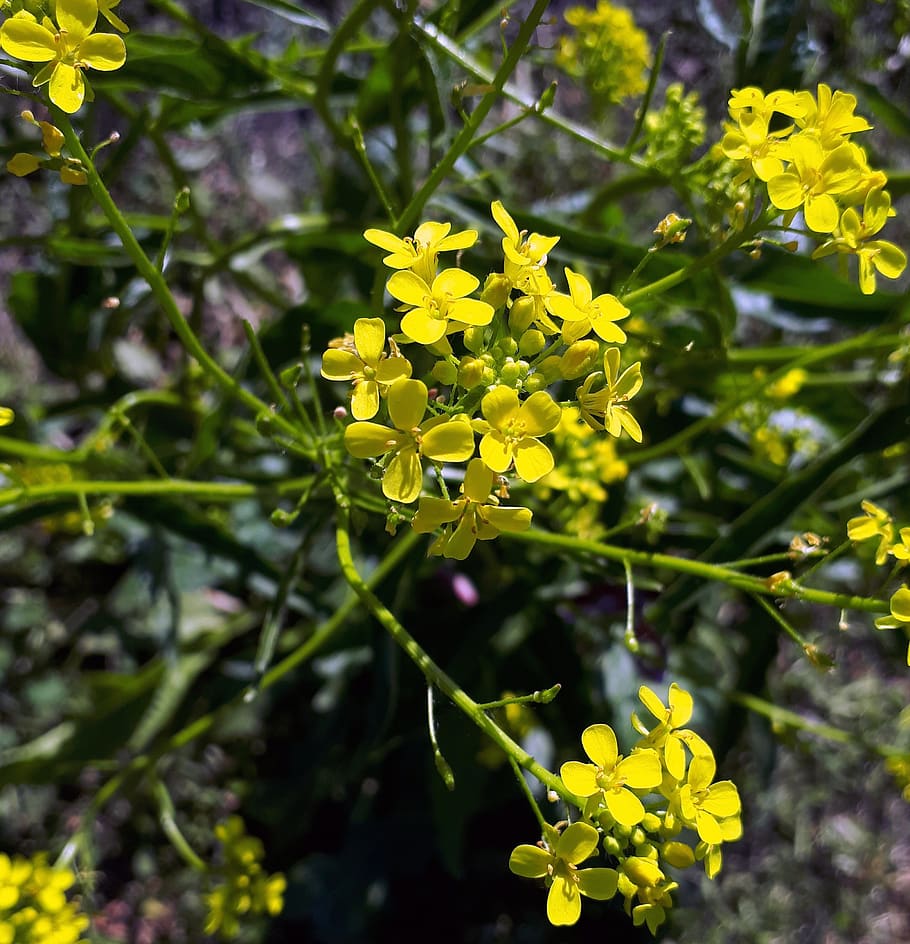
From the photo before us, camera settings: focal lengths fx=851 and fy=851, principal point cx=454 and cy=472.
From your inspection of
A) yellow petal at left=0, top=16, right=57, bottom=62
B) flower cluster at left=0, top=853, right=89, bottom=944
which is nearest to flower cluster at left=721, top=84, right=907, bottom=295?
yellow petal at left=0, top=16, right=57, bottom=62

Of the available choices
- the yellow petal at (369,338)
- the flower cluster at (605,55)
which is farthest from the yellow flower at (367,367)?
the flower cluster at (605,55)

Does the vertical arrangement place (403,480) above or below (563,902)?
above

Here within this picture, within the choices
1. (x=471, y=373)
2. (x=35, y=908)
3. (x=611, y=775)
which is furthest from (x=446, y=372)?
(x=35, y=908)

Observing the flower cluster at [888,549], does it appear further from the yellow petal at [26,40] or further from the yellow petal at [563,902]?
the yellow petal at [26,40]

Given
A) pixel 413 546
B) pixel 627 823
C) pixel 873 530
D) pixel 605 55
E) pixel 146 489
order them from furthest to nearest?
pixel 605 55
pixel 413 546
pixel 146 489
pixel 873 530
pixel 627 823

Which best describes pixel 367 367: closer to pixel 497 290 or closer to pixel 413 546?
pixel 497 290

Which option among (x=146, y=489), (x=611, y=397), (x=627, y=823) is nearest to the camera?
(x=627, y=823)

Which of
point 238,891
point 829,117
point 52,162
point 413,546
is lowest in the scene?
point 238,891
